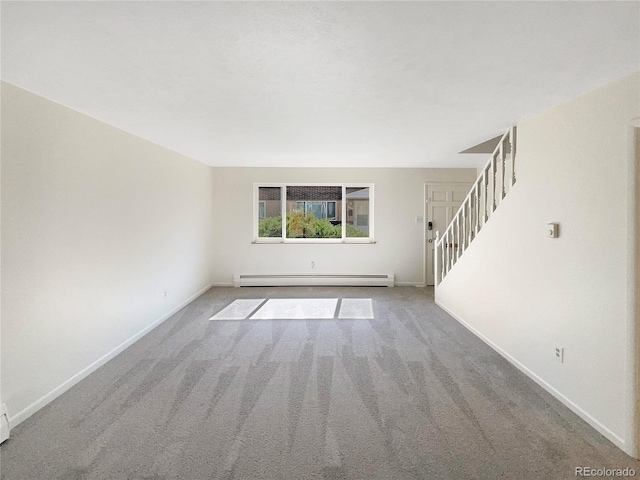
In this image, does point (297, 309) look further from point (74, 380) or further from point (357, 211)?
point (74, 380)

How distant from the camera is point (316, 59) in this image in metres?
1.97

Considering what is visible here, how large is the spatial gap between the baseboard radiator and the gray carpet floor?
2886 mm

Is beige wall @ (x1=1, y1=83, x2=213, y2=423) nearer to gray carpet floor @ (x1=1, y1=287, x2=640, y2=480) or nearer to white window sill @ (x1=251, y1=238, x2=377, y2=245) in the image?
gray carpet floor @ (x1=1, y1=287, x2=640, y2=480)

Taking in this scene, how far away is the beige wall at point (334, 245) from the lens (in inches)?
263

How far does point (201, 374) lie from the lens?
3004mm

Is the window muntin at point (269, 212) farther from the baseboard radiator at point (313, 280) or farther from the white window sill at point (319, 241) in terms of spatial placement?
the baseboard radiator at point (313, 280)

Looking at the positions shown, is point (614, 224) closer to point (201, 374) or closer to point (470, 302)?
point (470, 302)

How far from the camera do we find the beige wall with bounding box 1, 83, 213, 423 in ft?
7.59

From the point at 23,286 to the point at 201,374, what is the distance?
4.81 feet

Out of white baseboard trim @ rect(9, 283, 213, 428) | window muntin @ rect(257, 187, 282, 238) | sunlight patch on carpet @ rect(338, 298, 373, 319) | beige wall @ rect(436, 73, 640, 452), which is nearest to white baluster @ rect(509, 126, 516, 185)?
beige wall @ rect(436, 73, 640, 452)

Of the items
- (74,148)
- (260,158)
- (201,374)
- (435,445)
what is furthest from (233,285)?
(435,445)

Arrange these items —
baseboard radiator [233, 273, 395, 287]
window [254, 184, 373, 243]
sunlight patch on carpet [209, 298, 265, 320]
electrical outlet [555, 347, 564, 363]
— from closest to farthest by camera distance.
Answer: electrical outlet [555, 347, 564, 363]
sunlight patch on carpet [209, 298, 265, 320]
baseboard radiator [233, 273, 395, 287]
window [254, 184, 373, 243]

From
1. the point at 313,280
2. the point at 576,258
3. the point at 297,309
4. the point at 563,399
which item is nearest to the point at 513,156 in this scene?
the point at 576,258

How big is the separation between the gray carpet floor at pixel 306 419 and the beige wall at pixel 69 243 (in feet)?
0.99
